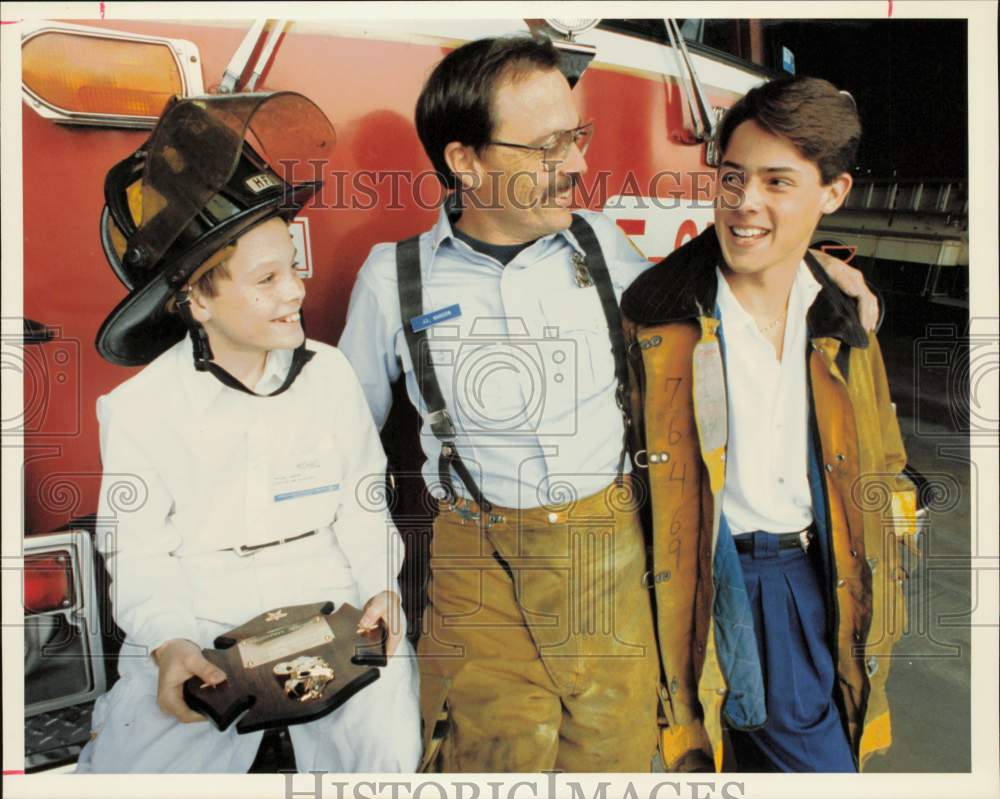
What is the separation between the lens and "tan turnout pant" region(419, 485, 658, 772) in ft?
8.69

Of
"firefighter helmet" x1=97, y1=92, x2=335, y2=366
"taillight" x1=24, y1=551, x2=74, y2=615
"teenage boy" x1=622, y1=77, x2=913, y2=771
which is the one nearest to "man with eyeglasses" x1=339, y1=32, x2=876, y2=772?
"teenage boy" x1=622, y1=77, x2=913, y2=771

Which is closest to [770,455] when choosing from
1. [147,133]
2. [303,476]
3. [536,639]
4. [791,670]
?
[791,670]

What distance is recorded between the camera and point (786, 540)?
8.79ft

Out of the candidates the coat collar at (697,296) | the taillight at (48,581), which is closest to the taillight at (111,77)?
the taillight at (48,581)

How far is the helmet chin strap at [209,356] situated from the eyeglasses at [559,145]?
887 mm

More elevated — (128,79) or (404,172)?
(128,79)

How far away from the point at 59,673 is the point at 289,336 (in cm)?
135

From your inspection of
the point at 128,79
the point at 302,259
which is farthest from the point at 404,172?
the point at 128,79

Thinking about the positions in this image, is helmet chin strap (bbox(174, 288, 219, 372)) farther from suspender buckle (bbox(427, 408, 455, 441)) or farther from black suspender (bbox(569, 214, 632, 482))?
black suspender (bbox(569, 214, 632, 482))

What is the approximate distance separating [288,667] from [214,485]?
0.62 m

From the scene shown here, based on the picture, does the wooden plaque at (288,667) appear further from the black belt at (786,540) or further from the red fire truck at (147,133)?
the black belt at (786,540)

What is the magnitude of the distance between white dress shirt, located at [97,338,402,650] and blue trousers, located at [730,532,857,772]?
1.40 metres

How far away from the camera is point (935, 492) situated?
2.74 m

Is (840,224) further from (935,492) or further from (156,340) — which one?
(156,340)
